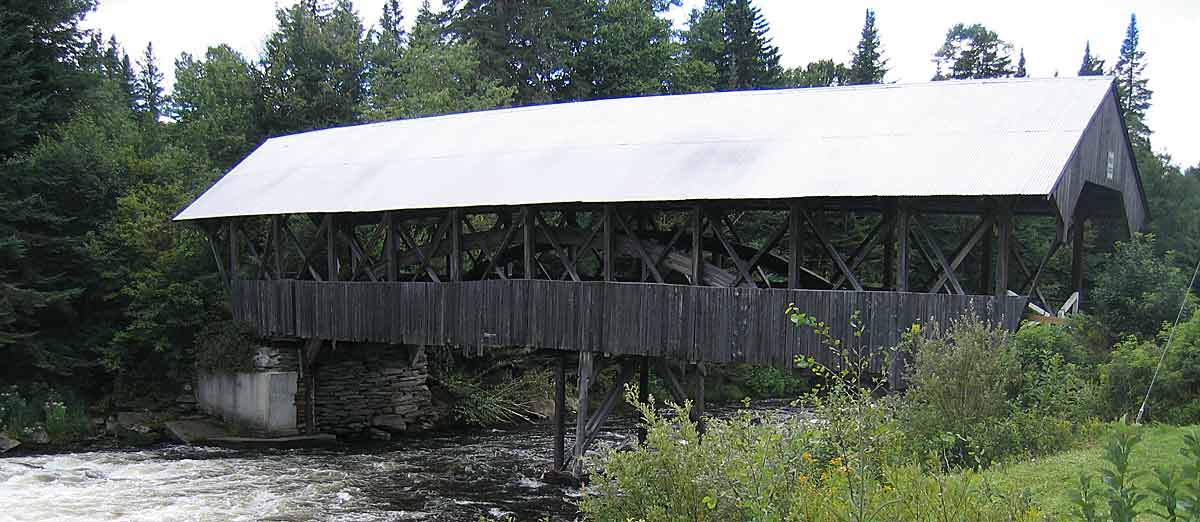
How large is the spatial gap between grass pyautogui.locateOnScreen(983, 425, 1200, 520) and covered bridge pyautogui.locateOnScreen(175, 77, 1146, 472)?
7.76 ft

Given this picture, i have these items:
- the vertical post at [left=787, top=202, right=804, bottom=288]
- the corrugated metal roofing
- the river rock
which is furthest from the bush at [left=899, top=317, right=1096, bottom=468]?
the river rock

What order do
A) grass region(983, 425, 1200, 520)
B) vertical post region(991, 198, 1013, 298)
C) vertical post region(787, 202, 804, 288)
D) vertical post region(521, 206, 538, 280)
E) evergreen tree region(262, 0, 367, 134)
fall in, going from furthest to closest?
evergreen tree region(262, 0, 367, 134) → vertical post region(521, 206, 538, 280) → vertical post region(787, 202, 804, 288) → vertical post region(991, 198, 1013, 298) → grass region(983, 425, 1200, 520)

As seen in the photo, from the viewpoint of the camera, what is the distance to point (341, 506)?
13.1 m

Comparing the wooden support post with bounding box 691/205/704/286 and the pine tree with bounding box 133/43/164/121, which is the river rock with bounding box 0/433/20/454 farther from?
the pine tree with bounding box 133/43/164/121

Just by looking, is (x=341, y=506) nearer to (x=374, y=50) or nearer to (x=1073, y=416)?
(x=1073, y=416)

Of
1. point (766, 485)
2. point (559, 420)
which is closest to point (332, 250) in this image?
point (559, 420)

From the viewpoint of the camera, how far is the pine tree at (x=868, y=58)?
37.7m

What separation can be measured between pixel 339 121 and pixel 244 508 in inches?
829

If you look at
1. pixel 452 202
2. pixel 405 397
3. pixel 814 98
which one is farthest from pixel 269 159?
pixel 814 98

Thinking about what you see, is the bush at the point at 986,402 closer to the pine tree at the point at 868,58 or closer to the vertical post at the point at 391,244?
the vertical post at the point at 391,244

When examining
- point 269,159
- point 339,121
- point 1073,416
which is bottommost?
point 1073,416

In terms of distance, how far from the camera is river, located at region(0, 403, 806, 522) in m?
12.6

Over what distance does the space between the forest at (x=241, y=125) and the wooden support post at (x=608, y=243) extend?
6602 mm

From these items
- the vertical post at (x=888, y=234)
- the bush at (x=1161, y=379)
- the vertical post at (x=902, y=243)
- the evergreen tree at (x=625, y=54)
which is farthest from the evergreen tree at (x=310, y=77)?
the bush at (x=1161, y=379)
